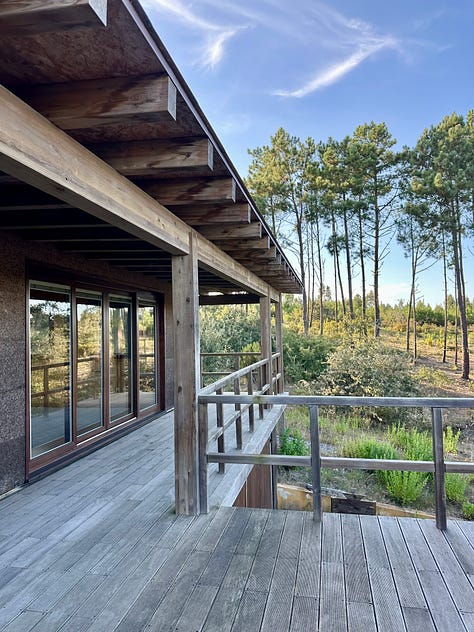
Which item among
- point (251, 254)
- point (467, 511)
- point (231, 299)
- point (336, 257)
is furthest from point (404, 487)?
point (336, 257)

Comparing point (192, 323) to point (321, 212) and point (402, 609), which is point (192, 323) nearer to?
point (402, 609)

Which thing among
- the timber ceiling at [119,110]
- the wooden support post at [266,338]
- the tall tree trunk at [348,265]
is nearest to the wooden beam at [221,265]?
the timber ceiling at [119,110]

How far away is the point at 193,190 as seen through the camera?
8.79 feet

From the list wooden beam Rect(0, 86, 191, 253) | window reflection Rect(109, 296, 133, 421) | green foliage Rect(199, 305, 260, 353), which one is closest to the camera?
wooden beam Rect(0, 86, 191, 253)

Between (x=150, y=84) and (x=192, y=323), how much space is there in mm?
1938

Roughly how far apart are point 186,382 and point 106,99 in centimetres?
212

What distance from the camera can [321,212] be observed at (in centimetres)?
1878

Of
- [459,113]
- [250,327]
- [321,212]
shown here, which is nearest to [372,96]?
[459,113]

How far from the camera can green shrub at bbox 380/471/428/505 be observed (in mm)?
6043

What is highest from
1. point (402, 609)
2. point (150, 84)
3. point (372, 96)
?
point (372, 96)

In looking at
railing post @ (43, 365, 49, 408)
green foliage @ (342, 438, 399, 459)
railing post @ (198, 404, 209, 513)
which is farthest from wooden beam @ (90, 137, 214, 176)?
green foliage @ (342, 438, 399, 459)

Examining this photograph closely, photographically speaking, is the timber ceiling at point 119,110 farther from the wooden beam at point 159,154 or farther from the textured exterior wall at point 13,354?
the textured exterior wall at point 13,354

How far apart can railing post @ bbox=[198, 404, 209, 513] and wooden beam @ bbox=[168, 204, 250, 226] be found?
150 centimetres

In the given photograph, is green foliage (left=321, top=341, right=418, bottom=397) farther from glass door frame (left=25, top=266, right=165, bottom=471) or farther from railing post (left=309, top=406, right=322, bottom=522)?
railing post (left=309, top=406, right=322, bottom=522)
